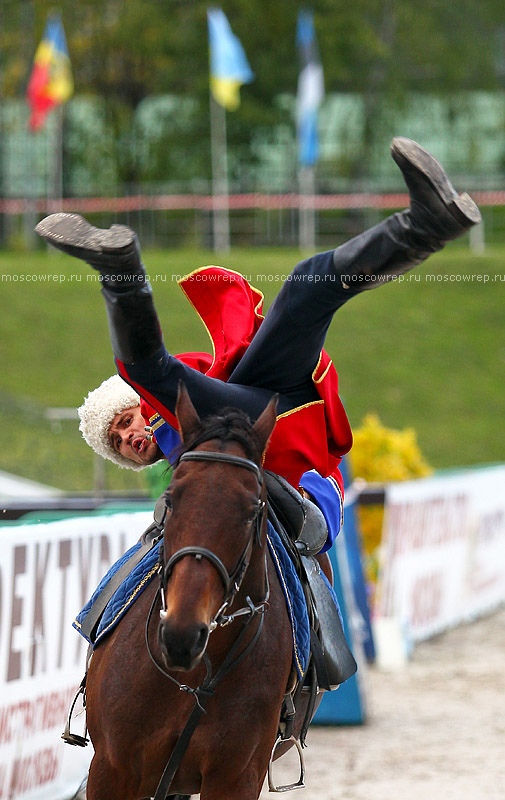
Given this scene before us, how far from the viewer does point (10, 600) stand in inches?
213

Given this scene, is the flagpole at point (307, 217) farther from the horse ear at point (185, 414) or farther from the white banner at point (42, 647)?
the horse ear at point (185, 414)

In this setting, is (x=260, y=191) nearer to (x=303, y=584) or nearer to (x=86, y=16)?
(x=86, y=16)

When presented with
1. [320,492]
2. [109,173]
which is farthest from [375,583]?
[109,173]

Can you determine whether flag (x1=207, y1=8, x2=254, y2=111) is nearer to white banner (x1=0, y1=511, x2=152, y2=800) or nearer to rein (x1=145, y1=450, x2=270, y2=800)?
white banner (x1=0, y1=511, x2=152, y2=800)

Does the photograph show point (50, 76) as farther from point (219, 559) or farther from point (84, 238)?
point (219, 559)

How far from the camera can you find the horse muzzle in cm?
271

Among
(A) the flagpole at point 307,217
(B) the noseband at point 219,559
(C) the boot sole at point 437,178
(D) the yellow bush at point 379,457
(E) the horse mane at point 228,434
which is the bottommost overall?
(A) the flagpole at point 307,217

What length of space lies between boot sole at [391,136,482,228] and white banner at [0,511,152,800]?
319cm

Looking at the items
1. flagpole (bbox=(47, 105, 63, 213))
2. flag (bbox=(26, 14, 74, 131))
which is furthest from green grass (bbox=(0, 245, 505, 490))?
flag (bbox=(26, 14, 74, 131))

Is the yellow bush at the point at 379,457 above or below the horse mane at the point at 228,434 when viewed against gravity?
below

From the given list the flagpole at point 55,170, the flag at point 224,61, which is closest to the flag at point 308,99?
the flag at point 224,61

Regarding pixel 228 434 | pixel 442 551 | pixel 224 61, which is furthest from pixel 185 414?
pixel 224 61

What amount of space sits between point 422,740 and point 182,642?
16.1ft

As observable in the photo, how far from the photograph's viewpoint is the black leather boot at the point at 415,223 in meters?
2.90
